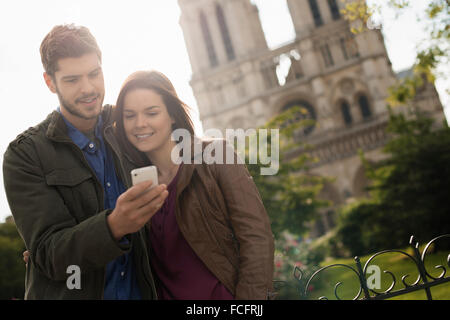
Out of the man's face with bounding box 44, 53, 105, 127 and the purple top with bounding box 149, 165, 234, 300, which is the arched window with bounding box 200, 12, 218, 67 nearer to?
the man's face with bounding box 44, 53, 105, 127

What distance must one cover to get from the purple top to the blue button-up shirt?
0.43 ft

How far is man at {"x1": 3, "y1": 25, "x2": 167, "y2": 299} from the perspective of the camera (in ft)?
4.65

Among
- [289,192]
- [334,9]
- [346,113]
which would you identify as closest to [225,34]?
[334,9]

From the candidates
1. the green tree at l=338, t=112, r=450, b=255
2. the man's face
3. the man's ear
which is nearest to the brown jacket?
the man's face

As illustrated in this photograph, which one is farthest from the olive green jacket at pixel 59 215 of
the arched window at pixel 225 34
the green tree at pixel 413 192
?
the arched window at pixel 225 34

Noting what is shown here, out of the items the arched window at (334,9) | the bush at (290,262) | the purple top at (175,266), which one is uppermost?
the arched window at (334,9)

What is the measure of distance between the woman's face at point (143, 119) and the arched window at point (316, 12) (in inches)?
1184

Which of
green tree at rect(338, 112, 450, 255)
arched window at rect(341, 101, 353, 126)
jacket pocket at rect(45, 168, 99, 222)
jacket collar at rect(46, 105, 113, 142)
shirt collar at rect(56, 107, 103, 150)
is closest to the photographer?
jacket pocket at rect(45, 168, 99, 222)

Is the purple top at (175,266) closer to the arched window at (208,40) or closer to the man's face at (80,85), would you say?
the man's face at (80,85)

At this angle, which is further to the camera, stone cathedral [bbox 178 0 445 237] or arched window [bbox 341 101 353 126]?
arched window [bbox 341 101 353 126]

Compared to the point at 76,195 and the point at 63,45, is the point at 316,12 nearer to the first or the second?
the point at 63,45

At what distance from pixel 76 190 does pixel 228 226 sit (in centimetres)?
71

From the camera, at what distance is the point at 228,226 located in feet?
6.44

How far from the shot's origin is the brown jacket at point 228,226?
5.92 ft
